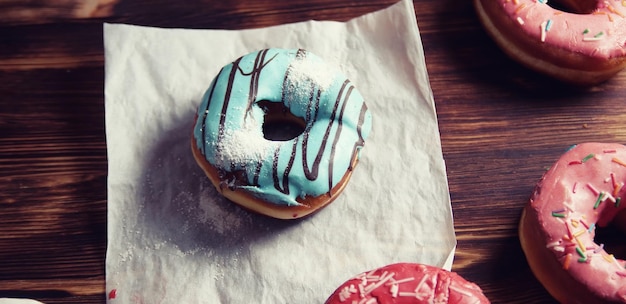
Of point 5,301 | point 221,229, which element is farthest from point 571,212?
point 5,301

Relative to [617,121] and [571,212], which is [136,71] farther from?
[617,121]

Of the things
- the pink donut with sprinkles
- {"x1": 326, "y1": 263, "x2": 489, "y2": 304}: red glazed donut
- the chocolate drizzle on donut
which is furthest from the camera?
the pink donut with sprinkles

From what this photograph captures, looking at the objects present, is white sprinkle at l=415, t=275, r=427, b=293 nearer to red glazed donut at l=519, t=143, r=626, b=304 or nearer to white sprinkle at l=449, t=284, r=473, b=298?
white sprinkle at l=449, t=284, r=473, b=298

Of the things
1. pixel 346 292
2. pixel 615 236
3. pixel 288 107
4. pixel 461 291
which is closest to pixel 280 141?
pixel 288 107

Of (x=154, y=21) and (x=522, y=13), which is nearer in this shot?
(x=522, y=13)

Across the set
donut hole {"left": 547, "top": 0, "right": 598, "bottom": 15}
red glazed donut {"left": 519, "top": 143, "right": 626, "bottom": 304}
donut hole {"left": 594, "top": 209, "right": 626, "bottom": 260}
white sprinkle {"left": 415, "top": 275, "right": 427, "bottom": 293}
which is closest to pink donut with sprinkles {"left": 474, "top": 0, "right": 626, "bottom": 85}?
donut hole {"left": 547, "top": 0, "right": 598, "bottom": 15}

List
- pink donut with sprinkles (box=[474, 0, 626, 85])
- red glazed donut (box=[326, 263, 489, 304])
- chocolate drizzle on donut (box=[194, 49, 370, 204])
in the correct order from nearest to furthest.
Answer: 1. red glazed donut (box=[326, 263, 489, 304])
2. chocolate drizzle on donut (box=[194, 49, 370, 204])
3. pink donut with sprinkles (box=[474, 0, 626, 85])

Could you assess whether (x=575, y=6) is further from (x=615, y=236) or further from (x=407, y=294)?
(x=407, y=294)
